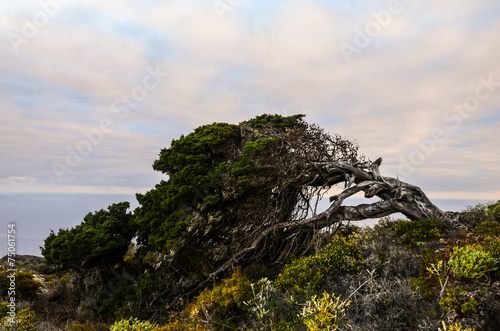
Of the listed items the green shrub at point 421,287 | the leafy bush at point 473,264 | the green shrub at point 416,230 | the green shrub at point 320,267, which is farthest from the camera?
the green shrub at point 416,230

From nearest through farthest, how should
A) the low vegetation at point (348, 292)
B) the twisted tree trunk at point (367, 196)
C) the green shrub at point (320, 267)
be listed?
the low vegetation at point (348, 292) → the green shrub at point (320, 267) → the twisted tree trunk at point (367, 196)

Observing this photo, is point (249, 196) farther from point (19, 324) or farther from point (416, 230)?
point (19, 324)

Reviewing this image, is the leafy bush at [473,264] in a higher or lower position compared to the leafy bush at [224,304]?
higher

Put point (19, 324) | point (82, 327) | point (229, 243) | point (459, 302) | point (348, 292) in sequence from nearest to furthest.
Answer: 1. point (459, 302)
2. point (348, 292)
3. point (19, 324)
4. point (82, 327)
5. point (229, 243)

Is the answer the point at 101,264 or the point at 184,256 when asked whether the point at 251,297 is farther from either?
the point at 101,264

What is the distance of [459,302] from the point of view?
559 cm

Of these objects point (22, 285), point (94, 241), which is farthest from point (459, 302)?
point (22, 285)

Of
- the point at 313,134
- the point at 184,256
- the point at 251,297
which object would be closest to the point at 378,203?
the point at 313,134

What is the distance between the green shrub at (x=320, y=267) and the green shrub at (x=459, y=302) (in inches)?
81.7

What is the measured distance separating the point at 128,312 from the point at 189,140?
577cm

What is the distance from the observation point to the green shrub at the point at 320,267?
24.7ft

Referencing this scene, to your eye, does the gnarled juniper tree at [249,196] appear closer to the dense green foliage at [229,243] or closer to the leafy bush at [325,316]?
the dense green foliage at [229,243]

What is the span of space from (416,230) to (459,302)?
3.96 m

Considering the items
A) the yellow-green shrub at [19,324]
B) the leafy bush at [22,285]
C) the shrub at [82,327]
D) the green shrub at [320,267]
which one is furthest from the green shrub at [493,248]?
the leafy bush at [22,285]
